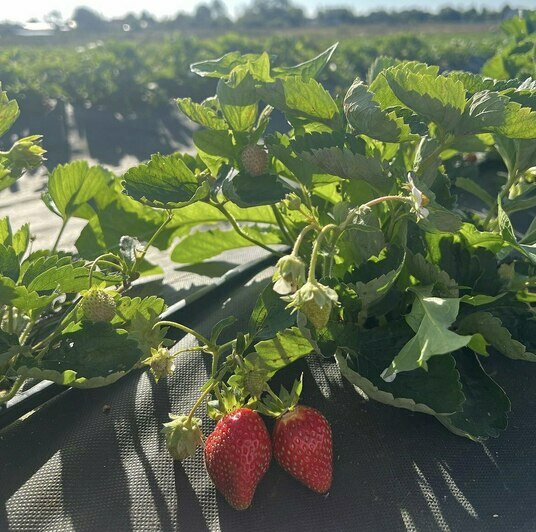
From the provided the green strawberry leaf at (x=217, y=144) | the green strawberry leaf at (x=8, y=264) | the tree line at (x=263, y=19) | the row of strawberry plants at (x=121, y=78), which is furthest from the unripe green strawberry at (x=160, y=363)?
the tree line at (x=263, y=19)

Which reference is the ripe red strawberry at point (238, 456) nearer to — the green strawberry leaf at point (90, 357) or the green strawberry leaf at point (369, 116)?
the green strawberry leaf at point (90, 357)

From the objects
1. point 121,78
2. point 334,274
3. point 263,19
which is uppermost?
point 334,274

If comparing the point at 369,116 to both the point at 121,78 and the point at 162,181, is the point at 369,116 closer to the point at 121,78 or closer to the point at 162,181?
the point at 162,181

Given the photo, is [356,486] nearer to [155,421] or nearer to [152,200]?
[155,421]

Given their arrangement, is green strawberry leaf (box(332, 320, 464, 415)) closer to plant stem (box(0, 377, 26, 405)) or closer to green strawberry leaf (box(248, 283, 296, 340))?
green strawberry leaf (box(248, 283, 296, 340))

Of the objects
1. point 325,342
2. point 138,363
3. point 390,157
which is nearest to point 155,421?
point 138,363

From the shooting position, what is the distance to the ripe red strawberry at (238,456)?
648 millimetres

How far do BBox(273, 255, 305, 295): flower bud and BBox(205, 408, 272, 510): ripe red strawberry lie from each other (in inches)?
7.8

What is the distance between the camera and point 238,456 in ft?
2.14

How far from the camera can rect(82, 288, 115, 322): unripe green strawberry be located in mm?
707

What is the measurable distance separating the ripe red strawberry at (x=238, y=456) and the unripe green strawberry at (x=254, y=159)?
1.16 feet

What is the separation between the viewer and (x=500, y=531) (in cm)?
65

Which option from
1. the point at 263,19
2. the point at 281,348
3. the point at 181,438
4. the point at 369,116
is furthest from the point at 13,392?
the point at 263,19

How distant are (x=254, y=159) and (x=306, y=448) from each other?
0.42 m
